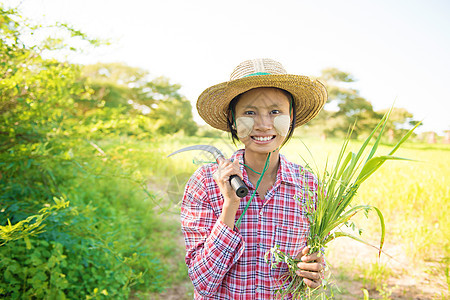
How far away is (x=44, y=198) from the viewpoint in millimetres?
2816

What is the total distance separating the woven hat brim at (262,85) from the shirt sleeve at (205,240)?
1.18ft

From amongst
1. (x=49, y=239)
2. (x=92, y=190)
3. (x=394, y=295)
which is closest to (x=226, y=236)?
(x=49, y=239)

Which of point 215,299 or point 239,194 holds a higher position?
point 239,194

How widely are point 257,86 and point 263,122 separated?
0.18 m

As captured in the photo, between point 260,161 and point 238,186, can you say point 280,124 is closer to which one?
point 260,161

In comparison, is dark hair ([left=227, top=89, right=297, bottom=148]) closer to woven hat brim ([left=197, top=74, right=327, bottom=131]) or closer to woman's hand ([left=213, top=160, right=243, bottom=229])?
woven hat brim ([left=197, top=74, right=327, bottom=131])

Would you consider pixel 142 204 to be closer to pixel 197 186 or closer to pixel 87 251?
pixel 87 251

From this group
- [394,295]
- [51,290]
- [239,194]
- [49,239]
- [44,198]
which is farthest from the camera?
[394,295]

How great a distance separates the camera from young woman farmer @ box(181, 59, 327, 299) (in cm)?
125

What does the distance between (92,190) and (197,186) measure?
132 inches

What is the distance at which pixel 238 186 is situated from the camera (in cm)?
117

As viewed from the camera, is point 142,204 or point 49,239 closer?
point 49,239

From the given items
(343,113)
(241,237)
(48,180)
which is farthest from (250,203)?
(343,113)

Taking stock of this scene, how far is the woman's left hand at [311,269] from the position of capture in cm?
115
